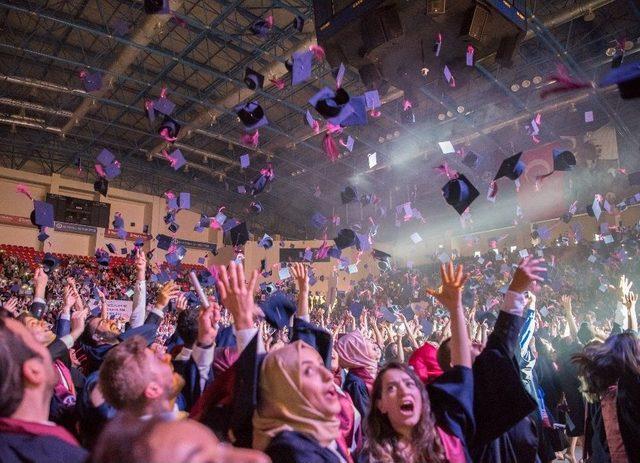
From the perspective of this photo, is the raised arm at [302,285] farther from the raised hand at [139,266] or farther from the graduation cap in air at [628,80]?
the raised hand at [139,266]

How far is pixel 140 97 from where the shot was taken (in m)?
13.6

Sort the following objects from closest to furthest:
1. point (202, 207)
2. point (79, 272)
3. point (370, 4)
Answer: point (370, 4), point (79, 272), point (202, 207)

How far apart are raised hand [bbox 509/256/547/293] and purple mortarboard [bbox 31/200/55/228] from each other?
5.80 metres

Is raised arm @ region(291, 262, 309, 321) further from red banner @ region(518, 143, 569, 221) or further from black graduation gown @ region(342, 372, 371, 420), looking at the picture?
red banner @ region(518, 143, 569, 221)

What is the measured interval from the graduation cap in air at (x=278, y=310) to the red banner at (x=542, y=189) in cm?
1316

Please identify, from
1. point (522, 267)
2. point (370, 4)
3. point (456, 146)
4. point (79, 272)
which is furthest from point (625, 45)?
point (79, 272)

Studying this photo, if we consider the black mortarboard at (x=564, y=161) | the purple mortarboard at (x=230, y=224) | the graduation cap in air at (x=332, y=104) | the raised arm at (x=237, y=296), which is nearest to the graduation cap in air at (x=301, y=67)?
the graduation cap in air at (x=332, y=104)

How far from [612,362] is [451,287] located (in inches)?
46.3

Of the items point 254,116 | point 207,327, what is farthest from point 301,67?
point 207,327

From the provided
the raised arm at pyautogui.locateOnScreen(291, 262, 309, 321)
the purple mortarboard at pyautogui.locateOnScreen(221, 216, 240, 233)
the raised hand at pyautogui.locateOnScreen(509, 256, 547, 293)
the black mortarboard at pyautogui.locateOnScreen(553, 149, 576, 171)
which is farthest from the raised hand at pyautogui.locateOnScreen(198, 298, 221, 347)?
the purple mortarboard at pyautogui.locateOnScreen(221, 216, 240, 233)

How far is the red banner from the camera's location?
14039 millimetres

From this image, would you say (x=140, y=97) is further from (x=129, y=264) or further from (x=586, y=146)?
(x=586, y=146)

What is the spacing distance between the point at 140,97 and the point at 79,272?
652cm

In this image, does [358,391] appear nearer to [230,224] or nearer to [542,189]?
[542,189]
